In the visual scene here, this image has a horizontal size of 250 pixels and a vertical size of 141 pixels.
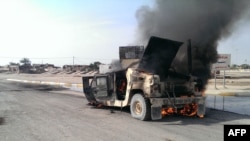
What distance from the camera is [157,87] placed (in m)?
9.33

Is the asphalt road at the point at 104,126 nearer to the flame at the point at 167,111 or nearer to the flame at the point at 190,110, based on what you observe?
the flame at the point at 167,111

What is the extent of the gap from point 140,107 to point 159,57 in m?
1.67

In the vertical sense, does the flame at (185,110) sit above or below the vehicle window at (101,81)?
below

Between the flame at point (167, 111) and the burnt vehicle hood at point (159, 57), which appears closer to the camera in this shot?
the flame at point (167, 111)

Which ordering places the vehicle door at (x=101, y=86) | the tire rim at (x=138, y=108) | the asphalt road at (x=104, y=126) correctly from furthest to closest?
the vehicle door at (x=101, y=86), the tire rim at (x=138, y=108), the asphalt road at (x=104, y=126)

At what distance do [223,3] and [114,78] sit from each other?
15.8 ft

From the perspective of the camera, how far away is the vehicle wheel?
930 centimetres

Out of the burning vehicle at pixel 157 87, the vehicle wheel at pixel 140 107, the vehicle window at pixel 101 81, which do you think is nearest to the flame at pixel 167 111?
the burning vehicle at pixel 157 87

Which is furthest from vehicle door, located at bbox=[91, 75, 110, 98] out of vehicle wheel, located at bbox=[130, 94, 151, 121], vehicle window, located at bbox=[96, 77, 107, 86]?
vehicle wheel, located at bbox=[130, 94, 151, 121]

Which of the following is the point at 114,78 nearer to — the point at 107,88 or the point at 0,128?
the point at 107,88

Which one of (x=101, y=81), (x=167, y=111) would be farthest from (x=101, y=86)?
(x=167, y=111)

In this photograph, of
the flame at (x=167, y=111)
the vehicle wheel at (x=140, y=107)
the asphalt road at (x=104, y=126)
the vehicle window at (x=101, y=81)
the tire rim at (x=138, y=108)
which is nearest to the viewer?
the asphalt road at (x=104, y=126)

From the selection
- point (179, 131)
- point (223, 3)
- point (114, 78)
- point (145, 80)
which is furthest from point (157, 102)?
point (223, 3)

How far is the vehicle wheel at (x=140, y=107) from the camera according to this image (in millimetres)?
9297
